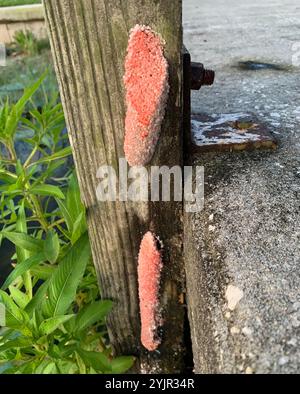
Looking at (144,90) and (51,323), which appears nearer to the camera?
(144,90)

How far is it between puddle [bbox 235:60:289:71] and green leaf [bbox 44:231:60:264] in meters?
1.26

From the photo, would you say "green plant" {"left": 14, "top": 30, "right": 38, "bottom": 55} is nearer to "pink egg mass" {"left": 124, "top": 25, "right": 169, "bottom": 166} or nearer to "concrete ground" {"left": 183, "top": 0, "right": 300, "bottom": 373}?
"concrete ground" {"left": 183, "top": 0, "right": 300, "bottom": 373}

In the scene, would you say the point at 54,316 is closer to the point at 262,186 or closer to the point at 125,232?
Result: the point at 125,232

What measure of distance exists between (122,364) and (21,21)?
5440 mm

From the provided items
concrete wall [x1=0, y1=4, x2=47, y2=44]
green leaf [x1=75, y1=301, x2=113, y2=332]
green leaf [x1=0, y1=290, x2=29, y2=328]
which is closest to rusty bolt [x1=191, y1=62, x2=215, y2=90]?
green leaf [x1=75, y1=301, x2=113, y2=332]

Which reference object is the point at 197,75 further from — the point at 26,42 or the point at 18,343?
the point at 26,42

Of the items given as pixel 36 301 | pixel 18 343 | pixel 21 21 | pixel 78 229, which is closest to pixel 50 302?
pixel 36 301

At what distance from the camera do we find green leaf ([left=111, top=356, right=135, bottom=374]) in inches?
45.8

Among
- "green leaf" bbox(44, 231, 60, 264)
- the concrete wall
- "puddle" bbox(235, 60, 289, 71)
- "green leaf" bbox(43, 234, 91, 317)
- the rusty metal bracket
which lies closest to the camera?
the rusty metal bracket

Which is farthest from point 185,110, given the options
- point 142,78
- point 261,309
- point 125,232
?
point 261,309

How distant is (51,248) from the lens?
115cm

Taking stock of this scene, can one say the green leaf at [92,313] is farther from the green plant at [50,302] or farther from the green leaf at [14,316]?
the green leaf at [14,316]

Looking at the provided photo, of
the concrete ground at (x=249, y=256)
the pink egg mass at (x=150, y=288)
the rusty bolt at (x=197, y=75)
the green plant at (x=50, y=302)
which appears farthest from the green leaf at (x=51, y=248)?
the rusty bolt at (x=197, y=75)

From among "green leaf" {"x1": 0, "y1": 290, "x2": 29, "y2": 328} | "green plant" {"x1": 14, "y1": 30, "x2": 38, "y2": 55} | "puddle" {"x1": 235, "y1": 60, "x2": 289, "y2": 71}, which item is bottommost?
"green plant" {"x1": 14, "y1": 30, "x2": 38, "y2": 55}
